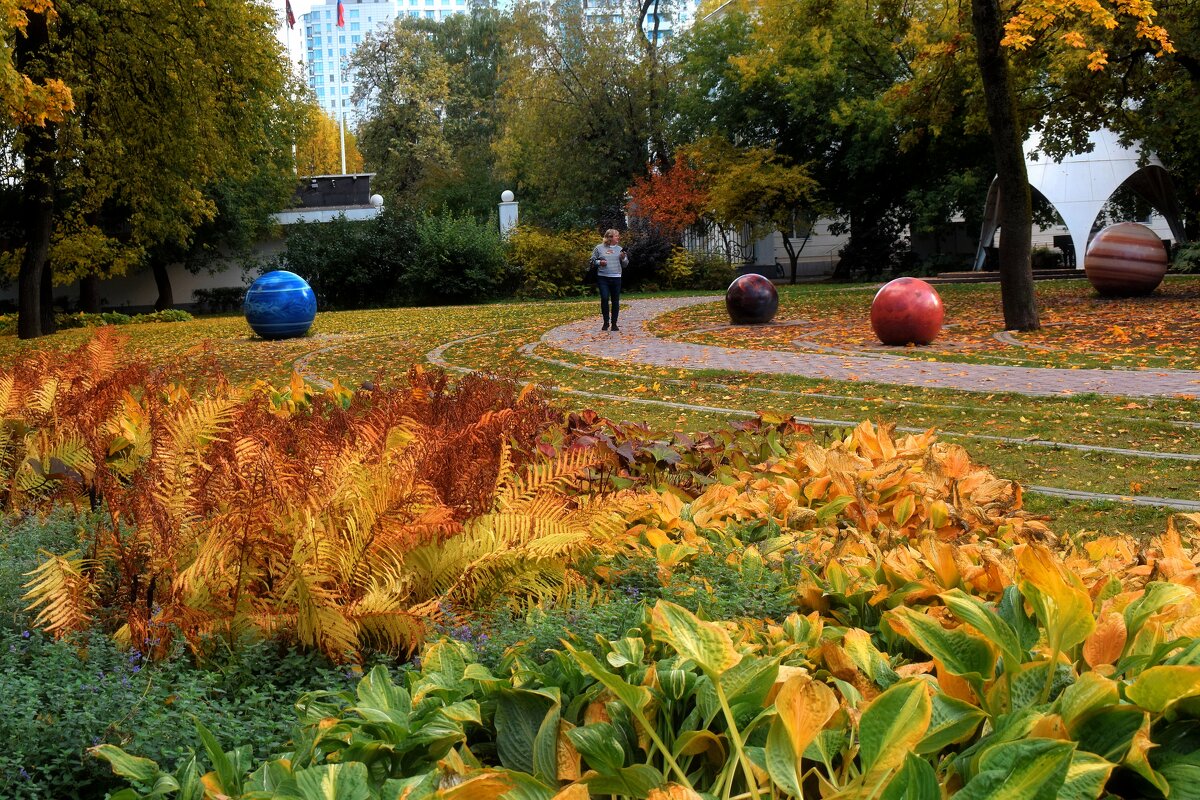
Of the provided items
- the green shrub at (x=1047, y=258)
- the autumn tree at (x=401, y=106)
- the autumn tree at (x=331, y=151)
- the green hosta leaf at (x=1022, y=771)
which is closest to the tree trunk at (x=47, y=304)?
the green hosta leaf at (x=1022, y=771)

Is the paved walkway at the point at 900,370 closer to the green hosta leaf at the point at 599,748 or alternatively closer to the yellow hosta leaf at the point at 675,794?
the green hosta leaf at the point at 599,748

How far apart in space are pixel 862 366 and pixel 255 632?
11.4 metres

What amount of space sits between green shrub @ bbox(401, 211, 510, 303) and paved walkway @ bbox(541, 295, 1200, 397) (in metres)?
19.0

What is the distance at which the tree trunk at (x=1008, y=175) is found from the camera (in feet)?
57.6

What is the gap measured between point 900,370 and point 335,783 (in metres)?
12.1

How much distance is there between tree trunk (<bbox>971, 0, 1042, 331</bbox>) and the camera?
17547 millimetres

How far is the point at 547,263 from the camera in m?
38.0

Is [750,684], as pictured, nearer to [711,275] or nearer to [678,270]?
[678,270]

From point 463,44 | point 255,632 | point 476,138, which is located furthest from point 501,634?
point 463,44

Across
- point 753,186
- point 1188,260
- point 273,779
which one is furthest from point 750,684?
point 753,186

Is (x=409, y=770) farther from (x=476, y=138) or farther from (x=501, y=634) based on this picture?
(x=476, y=138)

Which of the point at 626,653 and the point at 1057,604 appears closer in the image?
the point at 1057,604

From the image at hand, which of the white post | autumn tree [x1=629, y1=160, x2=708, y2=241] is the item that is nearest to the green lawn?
autumn tree [x1=629, y1=160, x2=708, y2=241]

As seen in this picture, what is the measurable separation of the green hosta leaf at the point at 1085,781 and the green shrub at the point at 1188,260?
33.9 meters
